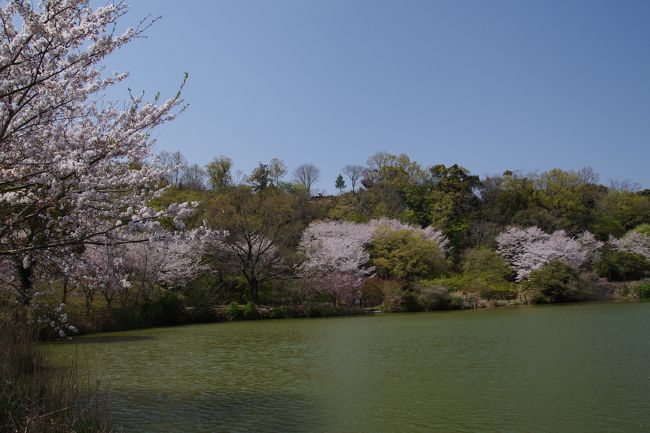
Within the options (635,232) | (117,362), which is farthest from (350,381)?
(635,232)

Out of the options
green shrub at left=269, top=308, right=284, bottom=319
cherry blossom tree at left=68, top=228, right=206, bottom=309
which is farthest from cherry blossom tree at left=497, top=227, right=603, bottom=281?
cherry blossom tree at left=68, top=228, right=206, bottom=309

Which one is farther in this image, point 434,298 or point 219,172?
point 219,172

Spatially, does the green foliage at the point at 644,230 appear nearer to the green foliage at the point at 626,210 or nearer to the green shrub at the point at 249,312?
the green foliage at the point at 626,210

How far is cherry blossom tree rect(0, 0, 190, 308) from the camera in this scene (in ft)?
13.0

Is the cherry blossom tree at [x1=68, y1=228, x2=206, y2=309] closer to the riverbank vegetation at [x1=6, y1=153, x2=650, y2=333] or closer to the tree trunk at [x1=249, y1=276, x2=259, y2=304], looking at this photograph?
the riverbank vegetation at [x1=6, y1=153, x2=650, y2=333]

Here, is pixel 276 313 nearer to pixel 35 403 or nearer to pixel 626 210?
pixel 35 403

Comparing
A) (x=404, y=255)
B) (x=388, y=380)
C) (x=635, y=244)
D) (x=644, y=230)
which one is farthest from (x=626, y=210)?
(x=388, y=380)

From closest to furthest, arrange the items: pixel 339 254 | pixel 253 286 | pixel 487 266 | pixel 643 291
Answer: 1. pixel 253 286
2. pixel 339 254
3. pixel 643 291
4. pixel 487 266

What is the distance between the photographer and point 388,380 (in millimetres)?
8578

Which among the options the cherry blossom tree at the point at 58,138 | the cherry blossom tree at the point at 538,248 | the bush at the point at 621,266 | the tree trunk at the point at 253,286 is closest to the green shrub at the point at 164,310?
the tree trunk at the point at 253,286

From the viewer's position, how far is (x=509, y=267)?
32.2 meters

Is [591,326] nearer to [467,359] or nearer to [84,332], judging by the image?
[467,359]

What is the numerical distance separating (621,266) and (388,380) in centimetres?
2874

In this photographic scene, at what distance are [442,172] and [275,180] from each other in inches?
617
